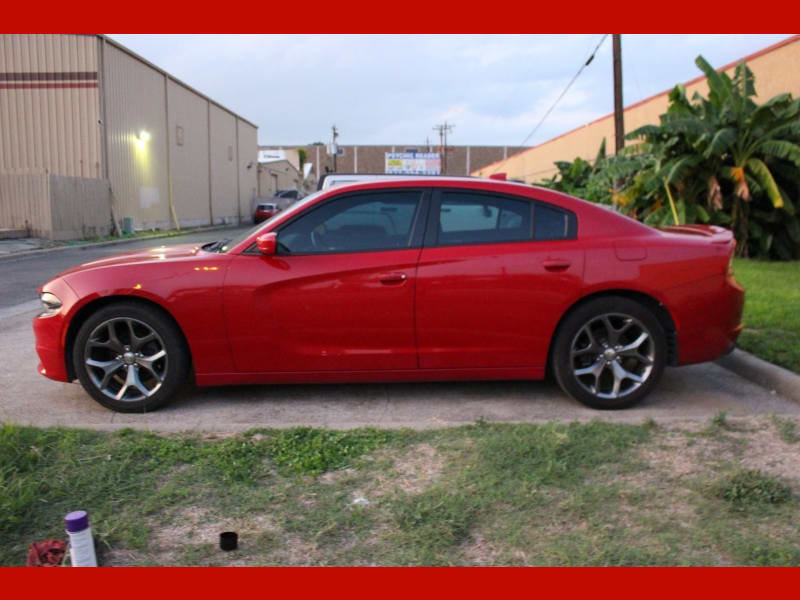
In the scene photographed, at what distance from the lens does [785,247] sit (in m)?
12.5

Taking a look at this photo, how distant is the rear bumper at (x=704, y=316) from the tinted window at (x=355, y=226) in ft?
6.16

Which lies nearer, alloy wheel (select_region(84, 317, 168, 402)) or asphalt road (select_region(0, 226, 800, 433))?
asphalt road (select_region(0, 226, 800, 433))

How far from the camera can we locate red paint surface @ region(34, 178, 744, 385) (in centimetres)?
446

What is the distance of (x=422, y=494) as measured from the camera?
3.23m

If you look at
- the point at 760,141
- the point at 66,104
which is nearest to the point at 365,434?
the point at 760,141

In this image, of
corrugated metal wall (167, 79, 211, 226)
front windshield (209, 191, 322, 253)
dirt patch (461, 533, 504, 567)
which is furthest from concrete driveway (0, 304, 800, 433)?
corrugated metal wall (167, 79, 211, 226)

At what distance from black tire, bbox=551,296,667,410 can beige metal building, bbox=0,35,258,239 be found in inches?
804

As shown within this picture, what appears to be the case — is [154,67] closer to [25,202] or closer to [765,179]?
[25,202]

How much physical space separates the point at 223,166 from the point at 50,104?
16761mm

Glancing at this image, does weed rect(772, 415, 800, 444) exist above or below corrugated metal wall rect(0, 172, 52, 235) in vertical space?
below

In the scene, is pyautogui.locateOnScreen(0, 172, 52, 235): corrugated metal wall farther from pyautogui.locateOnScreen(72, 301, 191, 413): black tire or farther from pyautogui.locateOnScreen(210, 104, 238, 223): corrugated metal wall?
pyautogui.locateOnScreen(72, 301, 191, 413): black tire

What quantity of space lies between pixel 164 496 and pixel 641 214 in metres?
12.9

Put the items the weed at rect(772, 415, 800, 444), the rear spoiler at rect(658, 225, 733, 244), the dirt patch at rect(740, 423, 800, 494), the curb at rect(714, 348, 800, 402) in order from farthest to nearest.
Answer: the curb at rect(714, 348, 800, 402)
the rear spoiler at rect(658, 225, 733, 244)
the weed at rect(772, 415, 800, 444)
the dirt patch at rect(740, 423, 800, 494)

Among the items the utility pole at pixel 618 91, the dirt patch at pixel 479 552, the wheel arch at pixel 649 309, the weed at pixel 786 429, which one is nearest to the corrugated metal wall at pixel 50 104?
the utility pole at pixel 618 91
